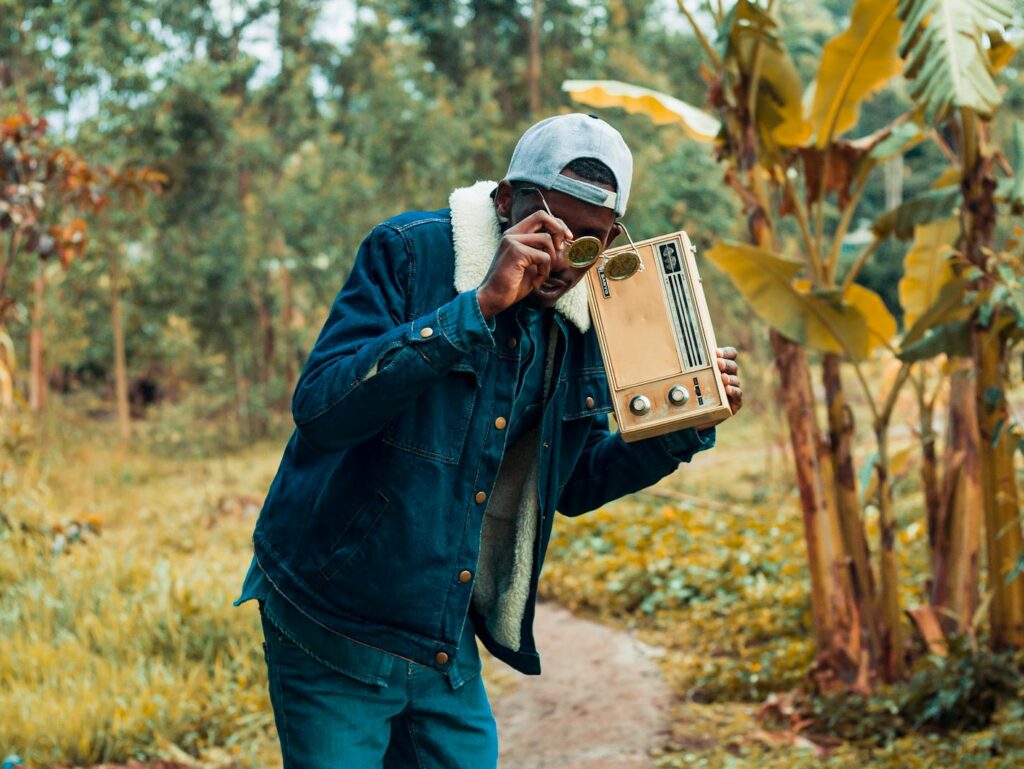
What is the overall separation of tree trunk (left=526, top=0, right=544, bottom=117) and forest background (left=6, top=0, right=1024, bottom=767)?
0.24 ft

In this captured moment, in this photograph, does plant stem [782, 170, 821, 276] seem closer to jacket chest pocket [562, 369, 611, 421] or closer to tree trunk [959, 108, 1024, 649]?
tree trunk [959, 108, 1024, 649]

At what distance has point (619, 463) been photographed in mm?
2391

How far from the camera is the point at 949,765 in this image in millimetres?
3832

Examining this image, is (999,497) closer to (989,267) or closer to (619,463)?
(989,267)

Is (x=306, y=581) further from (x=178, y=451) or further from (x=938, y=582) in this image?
(x=178, y=451)

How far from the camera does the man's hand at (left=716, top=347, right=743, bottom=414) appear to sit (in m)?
2.16

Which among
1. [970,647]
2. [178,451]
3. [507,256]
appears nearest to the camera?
[507,256]

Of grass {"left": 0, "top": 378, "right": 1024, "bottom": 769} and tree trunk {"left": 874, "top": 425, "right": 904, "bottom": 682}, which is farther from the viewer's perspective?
tree trunk {"left": 874, "top": 425, "right": 904, "bottom": 682}

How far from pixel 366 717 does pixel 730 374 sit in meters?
0.94

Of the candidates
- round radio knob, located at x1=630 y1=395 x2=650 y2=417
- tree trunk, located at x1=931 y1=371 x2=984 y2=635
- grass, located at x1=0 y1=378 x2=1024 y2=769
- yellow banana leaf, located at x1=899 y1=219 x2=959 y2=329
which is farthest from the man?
yellow banana leaf, located at x1=899 y1=219 x2=959 y2=329

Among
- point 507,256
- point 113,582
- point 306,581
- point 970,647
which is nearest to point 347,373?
point 507,256

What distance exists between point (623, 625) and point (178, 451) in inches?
357

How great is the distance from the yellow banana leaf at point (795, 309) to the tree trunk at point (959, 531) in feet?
2.03

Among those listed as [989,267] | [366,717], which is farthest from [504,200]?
[989,267]
